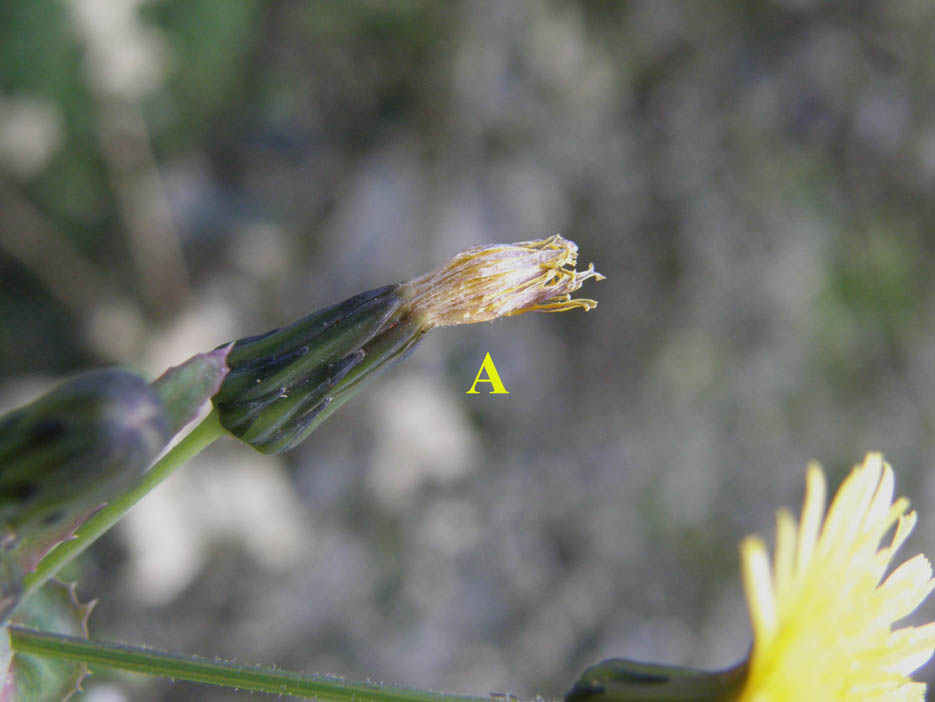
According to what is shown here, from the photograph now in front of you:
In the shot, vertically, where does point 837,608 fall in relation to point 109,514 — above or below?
below

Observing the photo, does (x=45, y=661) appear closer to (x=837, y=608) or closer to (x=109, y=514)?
(x=109, y=514)

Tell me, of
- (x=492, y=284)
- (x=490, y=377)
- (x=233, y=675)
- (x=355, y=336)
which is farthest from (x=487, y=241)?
(x=233, y=675)

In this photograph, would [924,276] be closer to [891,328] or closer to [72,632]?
[891,328]

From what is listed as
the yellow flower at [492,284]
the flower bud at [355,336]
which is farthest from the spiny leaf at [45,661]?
the yellow flower at [492,284]

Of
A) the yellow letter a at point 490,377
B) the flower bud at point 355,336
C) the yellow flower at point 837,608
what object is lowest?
the yellow flower at point 837,608

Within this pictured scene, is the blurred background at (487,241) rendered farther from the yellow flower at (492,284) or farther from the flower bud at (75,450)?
the flower bud at (75,450)

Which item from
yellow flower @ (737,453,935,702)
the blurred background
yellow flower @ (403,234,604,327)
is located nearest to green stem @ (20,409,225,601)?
yellow flower @ (403,234,604,327)

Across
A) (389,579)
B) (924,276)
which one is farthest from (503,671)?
(924,276)

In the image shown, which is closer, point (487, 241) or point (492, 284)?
point (492, 284)
